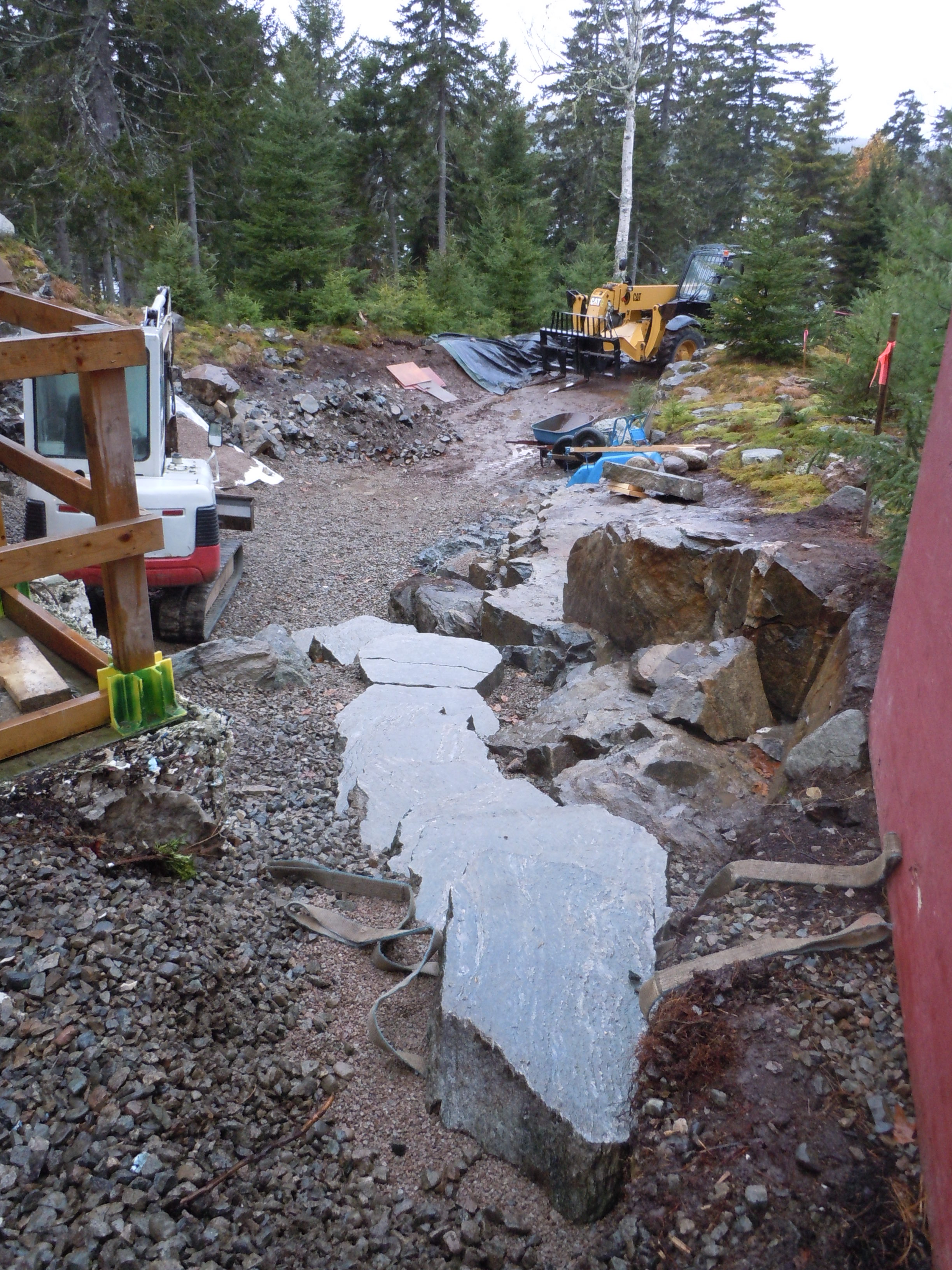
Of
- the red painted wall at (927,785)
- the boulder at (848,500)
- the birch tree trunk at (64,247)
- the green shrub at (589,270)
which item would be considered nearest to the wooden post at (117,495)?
the red painted wall at (927,785)

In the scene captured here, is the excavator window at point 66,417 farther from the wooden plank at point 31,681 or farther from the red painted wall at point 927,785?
the red painted wall at point 927,785

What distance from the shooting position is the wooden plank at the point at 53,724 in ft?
9.79

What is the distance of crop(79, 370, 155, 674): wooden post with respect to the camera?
2.73 m

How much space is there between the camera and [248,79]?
20.4 metres

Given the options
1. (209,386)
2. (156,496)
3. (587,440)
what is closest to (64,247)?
(209,386)

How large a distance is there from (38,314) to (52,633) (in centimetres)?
131

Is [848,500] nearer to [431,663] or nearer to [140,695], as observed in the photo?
[431,663]

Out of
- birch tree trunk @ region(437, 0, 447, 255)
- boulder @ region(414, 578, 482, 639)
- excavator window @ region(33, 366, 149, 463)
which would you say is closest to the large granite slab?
boulder @ region(414, 578, 482, 639)

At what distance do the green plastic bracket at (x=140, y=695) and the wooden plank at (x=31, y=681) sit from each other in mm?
152

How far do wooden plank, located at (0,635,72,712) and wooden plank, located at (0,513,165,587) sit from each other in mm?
495

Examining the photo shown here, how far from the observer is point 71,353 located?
258 cm

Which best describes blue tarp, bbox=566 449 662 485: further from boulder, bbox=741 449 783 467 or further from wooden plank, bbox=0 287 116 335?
wooden plank, bbox=0 287 116 335

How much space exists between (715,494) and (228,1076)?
7.47 metres

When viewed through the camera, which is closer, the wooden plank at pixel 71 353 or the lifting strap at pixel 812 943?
the wooden plank at pixel 71 353
